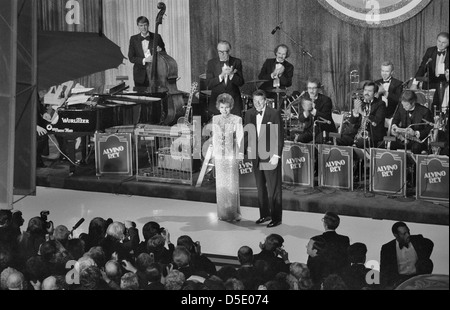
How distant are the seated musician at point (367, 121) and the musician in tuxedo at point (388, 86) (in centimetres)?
11

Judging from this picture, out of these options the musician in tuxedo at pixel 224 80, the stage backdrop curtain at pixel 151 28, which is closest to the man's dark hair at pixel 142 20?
the stage backdrop curtain at pixel 151 28

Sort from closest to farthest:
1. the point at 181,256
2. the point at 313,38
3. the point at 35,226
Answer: the point at 181,256, the point at 35,226, the point at 313,38

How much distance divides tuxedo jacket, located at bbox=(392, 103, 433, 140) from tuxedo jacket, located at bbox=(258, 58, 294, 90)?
→ 1.55 metres

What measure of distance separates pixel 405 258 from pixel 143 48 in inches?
186

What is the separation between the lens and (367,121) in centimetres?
1417

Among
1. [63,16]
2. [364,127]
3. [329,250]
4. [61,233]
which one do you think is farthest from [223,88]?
[63,16]

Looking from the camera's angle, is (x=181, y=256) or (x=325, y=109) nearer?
(x=181, y=256)

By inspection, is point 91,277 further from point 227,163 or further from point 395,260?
point 395,260

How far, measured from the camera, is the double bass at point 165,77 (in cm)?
1531

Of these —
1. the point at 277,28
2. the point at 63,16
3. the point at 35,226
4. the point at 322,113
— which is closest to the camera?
the point at 35,226

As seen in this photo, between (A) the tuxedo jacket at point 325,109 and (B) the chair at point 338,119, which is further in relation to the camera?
(B) the chair at point 338,119

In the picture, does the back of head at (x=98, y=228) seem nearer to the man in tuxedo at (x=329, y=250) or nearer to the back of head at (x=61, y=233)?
the back of head at (x=61, y=233)

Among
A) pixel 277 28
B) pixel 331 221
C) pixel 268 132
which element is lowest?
pixel 331 221

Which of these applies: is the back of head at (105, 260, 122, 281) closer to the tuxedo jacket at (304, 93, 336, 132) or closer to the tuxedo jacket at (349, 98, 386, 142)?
the tuxedo jacket at (304, 93, 336, 132)
